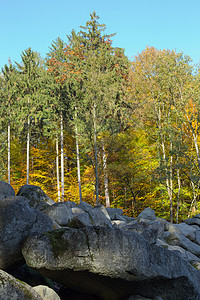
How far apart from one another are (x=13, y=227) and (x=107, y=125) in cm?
1480

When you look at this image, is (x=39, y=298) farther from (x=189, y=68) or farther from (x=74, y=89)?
(x=74, y=89)

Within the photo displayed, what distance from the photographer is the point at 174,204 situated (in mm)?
21266

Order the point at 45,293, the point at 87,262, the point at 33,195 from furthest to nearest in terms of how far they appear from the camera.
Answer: the point at 33,195 < the point at 87,262 < the point at 45,293

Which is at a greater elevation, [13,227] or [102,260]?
[13,227]

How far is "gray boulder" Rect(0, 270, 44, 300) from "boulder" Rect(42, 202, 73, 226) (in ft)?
12.3

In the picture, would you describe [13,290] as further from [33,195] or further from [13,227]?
[33,195]

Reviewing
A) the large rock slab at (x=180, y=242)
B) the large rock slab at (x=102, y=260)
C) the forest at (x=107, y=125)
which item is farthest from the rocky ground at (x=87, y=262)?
the forest at (x=107, y=125)

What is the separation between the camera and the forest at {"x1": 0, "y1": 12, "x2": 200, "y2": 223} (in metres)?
19.3

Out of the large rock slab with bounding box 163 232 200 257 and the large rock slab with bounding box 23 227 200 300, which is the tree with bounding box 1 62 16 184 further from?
the large rock slab with bounding box 23 227 200 300

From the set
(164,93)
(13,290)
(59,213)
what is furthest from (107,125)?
(13,290)

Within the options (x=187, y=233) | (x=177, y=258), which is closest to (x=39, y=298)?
(x=177, y=258)

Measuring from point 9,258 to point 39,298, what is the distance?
3.81 ft

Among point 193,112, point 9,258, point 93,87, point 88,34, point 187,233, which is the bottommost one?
point 187,233

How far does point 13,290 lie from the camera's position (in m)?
3.90
